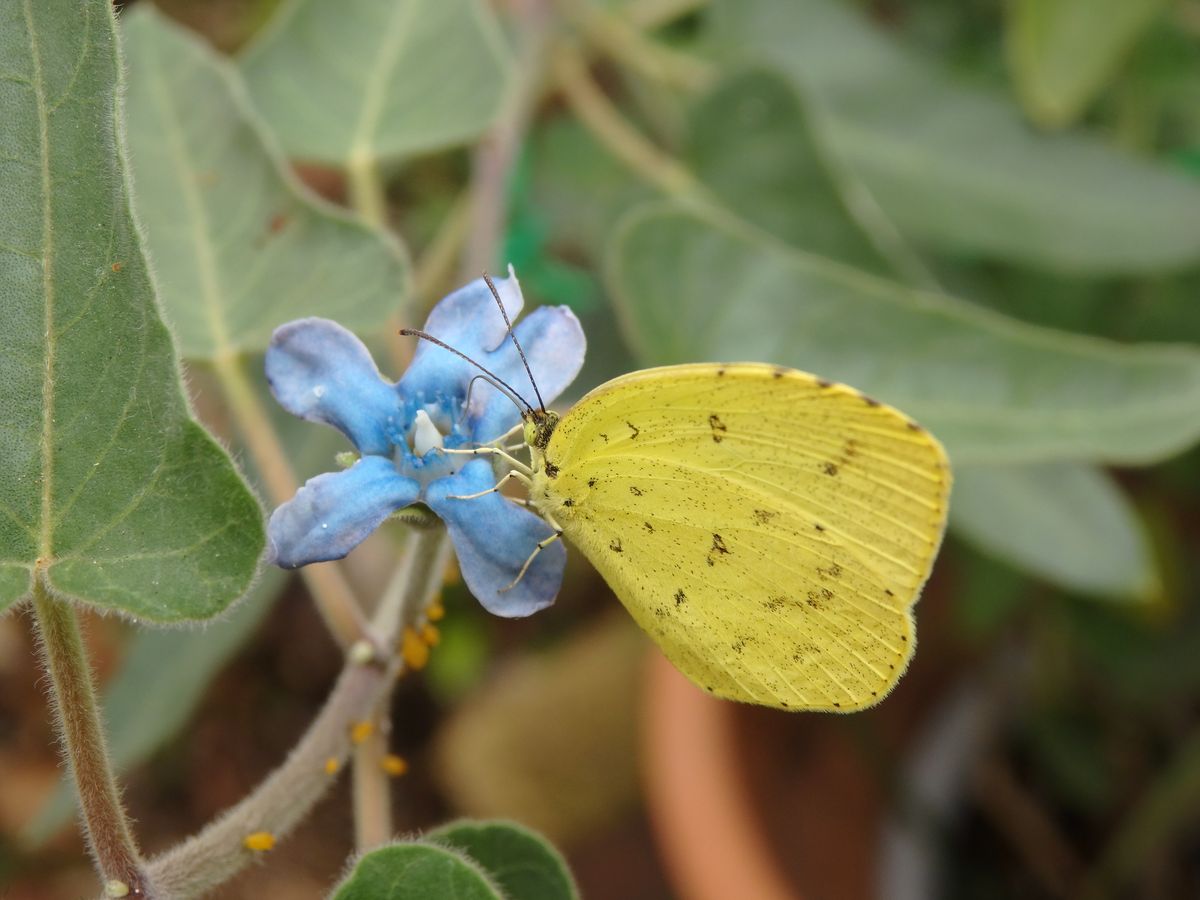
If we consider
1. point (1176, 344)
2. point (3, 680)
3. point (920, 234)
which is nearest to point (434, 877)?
point (920, 234)

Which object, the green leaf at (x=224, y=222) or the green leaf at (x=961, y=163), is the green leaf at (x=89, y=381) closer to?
the green leaf at (x=224, y=222)

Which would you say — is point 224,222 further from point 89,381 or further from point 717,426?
point 717,426

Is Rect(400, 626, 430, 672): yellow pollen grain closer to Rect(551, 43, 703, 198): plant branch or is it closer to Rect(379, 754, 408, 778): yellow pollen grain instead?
Rect(379, 754, 408, 778): yellow pollen grain

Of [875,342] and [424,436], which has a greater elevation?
[424,436]

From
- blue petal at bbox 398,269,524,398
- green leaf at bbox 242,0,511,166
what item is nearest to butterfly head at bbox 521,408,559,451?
blue petal at bbox 398,269,524,398

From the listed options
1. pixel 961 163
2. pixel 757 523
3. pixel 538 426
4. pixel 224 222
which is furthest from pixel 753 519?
pixel 961 163

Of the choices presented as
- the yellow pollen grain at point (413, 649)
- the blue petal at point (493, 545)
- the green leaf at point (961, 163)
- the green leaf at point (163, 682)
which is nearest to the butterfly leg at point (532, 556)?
the blue petal at point (493, 545)
